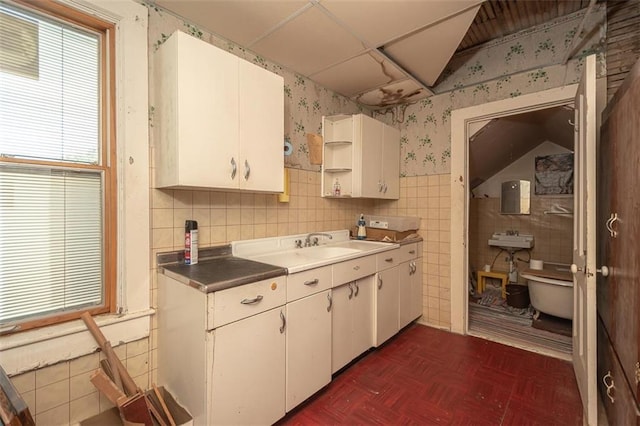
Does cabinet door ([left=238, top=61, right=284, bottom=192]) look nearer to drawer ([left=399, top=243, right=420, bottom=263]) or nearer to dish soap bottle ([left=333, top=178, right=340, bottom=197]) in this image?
dish soap bottle ([left=333, top=178, right=340, bottom=197])

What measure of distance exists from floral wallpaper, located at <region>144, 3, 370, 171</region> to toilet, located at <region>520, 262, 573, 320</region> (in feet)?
9.17

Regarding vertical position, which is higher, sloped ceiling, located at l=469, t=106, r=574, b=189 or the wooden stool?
sloped ceiling, located at l=469, t=106, r=574, b=189

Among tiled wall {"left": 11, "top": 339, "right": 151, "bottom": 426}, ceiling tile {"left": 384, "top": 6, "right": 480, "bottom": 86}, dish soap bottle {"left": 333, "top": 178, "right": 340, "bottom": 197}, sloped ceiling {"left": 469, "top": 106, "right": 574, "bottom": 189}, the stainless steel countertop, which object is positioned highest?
ceiling tile {"left": 384, "top": 6, "right": 480, "bottom": 86}

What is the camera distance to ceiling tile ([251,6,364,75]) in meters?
1.77

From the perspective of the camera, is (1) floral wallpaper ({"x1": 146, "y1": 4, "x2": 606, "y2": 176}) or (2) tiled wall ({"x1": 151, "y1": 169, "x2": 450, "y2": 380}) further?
(1) floral wallpaper ({"x1": 146, "y1": 4, "x2": 606, "y2": 176})

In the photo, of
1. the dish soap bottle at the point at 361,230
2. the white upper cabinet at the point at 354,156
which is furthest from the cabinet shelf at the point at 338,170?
the dish soap bottle at the point at 361,230

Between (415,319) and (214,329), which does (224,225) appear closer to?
(214,329)

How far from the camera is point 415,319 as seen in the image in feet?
9.73

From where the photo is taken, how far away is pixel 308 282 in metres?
1.69

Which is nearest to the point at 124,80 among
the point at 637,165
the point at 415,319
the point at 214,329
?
the point at 214,329

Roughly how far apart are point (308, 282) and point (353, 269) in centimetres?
48

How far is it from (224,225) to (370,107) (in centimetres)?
228

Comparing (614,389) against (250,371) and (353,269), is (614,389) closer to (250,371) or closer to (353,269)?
(353,269)

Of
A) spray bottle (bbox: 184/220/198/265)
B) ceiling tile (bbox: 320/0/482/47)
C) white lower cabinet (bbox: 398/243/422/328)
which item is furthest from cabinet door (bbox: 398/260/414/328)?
ceiling tile (bbox: 320/0/482/47)
